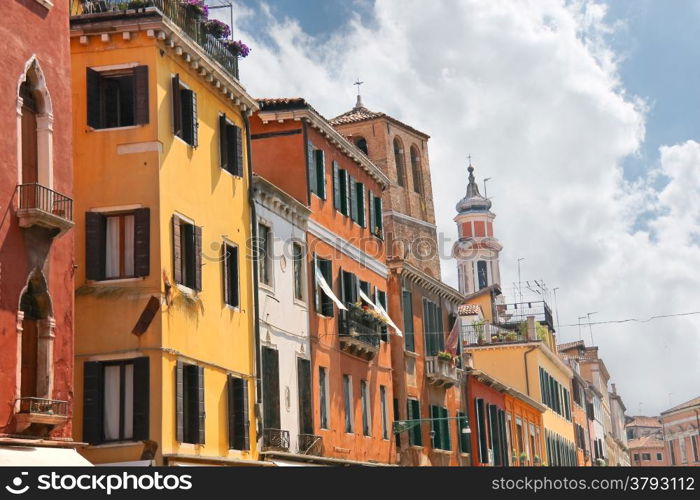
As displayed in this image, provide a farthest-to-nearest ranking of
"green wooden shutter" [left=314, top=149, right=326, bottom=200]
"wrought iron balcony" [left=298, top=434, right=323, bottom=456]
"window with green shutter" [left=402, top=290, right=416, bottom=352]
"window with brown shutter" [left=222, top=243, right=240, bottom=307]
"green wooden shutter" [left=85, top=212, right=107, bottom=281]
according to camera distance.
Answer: "window with green shutter" [left=402, top=290, right=416, bottom=352] < "green wooden shutter" [left=314, top=149, right=326, bottom=200] < "wrought iron balcony" [left=298, top=434, right=323, bottom=456] < "window with brown shutter" [left=222, top=243, right=240, bottom=307] < "green wooden shutter" [left=85, top=212, right=107, bottom=281]

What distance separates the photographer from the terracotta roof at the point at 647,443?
14975 cm

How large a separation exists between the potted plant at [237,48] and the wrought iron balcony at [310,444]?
8.57m

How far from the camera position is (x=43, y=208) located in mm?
19703

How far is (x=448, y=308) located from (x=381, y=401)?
903cm

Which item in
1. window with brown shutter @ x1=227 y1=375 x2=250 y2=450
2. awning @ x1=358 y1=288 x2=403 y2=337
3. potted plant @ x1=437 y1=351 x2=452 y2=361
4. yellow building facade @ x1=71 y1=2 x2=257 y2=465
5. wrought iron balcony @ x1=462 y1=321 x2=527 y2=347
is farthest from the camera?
wrought iron balcony @ x1=462 y1=321 x2=527 y2=347

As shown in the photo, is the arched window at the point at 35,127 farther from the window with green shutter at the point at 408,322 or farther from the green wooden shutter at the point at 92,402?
the window with green shutter at the point at 408,322

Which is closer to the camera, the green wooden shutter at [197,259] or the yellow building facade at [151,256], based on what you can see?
the yellow building facade at [151,256]

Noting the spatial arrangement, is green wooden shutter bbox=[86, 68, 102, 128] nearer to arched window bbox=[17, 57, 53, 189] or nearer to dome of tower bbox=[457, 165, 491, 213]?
arched window bbox=[17, 57, 53, 189]

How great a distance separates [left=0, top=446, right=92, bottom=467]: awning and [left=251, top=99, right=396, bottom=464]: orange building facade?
36.9 feet

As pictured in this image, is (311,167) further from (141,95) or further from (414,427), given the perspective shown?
(414,427)

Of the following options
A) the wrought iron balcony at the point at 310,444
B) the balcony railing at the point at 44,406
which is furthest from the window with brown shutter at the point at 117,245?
the wrought iron balcony at the point at 310,444

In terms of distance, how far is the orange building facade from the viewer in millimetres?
31453

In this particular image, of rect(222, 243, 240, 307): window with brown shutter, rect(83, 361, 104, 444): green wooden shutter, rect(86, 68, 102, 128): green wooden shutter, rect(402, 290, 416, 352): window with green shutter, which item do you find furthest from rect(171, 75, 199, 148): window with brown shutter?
rect(402, 290, 416, 352): window with green shutter

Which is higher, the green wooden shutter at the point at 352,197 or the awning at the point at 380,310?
the green wooden shutter at the point at 352,197
